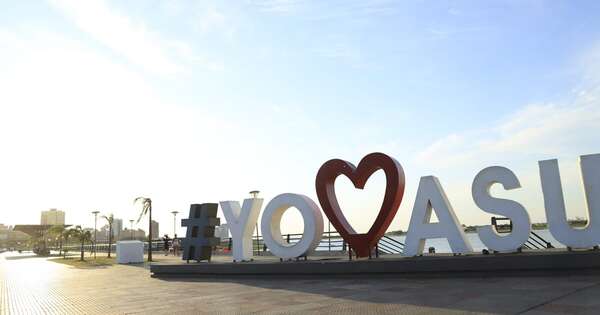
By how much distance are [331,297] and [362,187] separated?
5969mm


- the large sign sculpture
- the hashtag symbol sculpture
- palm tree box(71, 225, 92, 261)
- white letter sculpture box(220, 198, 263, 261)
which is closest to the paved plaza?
the large sign sculpture

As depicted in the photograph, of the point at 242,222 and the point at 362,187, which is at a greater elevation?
the point at 362,187

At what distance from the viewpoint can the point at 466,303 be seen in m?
10.4

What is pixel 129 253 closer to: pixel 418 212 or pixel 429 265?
pixel 418 212

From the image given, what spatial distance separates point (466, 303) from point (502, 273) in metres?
4.84

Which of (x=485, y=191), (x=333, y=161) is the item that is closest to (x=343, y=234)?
(x=333, y=161)

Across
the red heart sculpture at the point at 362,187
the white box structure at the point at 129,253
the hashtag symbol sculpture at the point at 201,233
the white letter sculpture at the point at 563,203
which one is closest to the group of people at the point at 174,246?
the white box structure at the point at 129,253

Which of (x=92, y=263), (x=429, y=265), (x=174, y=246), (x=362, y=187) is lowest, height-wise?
(x=92, y=263)

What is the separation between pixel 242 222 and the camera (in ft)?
67.3

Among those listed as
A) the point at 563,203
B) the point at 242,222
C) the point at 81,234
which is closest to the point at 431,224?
the point at 563,203

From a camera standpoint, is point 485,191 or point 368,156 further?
point 368,156

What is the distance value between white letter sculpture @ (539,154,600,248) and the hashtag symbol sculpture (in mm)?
14120

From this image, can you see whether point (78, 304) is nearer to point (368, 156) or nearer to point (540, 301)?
point (368, 156)

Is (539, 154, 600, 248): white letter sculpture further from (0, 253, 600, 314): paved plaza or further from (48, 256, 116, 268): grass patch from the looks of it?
(48, 256, 116, 268): grass patch
